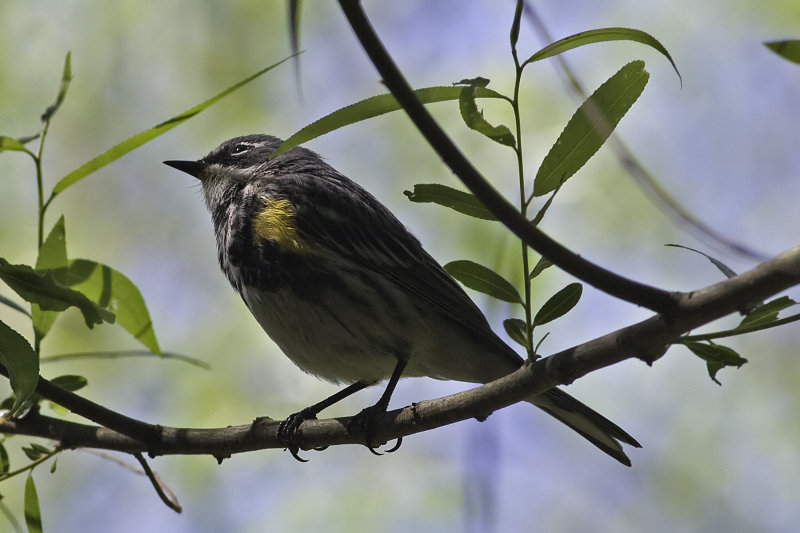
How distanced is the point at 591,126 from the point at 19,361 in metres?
1.60

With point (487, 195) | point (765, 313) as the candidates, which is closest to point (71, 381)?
point (487, 195)

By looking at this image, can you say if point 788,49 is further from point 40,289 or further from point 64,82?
point 64,82

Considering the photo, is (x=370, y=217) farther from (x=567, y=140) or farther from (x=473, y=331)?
(x=567, y=140)

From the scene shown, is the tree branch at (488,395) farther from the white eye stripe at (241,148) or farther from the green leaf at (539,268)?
the white eye stripe at (241,148)

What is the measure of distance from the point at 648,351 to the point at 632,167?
0.44 metres

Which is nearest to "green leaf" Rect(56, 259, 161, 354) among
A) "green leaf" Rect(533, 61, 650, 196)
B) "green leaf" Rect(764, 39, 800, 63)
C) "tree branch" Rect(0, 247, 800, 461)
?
"tree branch" Rect(0, 247, 800, 461)

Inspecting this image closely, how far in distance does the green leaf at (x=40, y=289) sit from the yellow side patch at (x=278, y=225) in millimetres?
2099

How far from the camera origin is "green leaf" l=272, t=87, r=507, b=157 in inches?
77.9

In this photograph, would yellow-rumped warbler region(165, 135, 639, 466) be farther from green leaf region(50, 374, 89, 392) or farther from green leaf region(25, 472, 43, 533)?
green leaf region(25, 472, 43, 533)

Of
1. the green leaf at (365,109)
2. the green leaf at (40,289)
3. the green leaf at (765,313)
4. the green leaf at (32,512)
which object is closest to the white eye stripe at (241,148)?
the green leaf at (32,512)

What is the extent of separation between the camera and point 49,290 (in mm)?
2330

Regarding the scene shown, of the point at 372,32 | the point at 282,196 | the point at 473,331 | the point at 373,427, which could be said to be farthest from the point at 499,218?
the point at 282,196

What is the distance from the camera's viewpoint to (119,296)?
299 centimetres

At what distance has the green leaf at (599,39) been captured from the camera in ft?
6.13
